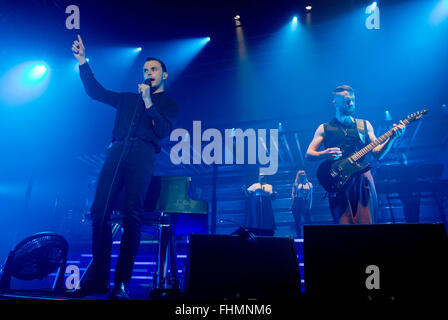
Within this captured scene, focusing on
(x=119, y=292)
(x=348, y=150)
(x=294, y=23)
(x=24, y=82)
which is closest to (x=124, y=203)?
(x=119, y=292)

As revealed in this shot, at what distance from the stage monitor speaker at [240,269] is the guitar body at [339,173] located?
151cm

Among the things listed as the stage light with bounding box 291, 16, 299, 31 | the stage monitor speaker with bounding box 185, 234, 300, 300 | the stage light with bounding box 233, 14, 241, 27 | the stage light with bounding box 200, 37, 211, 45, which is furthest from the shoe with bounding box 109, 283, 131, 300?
the stage light with bounding box 291, 16, 299, 31

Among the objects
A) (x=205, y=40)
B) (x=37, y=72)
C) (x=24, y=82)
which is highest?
(x=205, y=40)

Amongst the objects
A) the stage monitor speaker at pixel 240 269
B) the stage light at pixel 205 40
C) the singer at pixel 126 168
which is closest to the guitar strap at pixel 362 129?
the stage monitor speaker at pixel 240 269

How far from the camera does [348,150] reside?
347 centimetres

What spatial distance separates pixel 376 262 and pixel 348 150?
2080mm

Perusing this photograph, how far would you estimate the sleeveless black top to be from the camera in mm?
3479

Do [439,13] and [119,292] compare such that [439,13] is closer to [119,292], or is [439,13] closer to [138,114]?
[138,114]

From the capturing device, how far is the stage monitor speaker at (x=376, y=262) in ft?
5.01

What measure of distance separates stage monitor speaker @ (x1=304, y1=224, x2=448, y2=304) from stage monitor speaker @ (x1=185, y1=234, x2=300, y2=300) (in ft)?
1.24

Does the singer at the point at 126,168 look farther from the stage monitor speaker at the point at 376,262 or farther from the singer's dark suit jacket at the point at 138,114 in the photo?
the stage monitor speaker at the point at 376,262

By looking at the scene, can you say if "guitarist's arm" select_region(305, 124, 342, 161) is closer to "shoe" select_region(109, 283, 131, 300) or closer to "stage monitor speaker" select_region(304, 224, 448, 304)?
"stage monitor speaker" select_region(304, 224, 448, 304)
